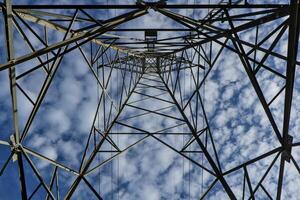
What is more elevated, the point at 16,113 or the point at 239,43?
the point at 239,43

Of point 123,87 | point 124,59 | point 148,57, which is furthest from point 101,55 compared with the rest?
point 148,57

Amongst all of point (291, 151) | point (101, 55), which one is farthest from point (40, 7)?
point (291, 151)

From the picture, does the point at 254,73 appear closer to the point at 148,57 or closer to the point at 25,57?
the point at 25,57

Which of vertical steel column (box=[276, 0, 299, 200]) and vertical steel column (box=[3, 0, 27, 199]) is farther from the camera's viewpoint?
vertical steel column (box=[3, 0, 27, 199])

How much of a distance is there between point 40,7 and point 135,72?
485 inches

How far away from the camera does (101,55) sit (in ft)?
46.0

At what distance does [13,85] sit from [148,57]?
14.7 m

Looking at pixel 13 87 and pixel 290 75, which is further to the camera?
pixel 13 87

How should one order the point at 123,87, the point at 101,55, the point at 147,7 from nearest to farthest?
the point at 147,7 → the point at 101,55 → the point at 123,87

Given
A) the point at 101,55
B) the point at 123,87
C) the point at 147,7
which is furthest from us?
the point at 123,87

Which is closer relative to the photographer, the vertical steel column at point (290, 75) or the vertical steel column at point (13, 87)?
the vertical steel column at point (290, 75)

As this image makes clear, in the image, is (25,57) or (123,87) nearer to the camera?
(25,57)

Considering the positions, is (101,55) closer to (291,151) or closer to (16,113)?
(16,113)

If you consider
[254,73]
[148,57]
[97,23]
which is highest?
[148,57]
